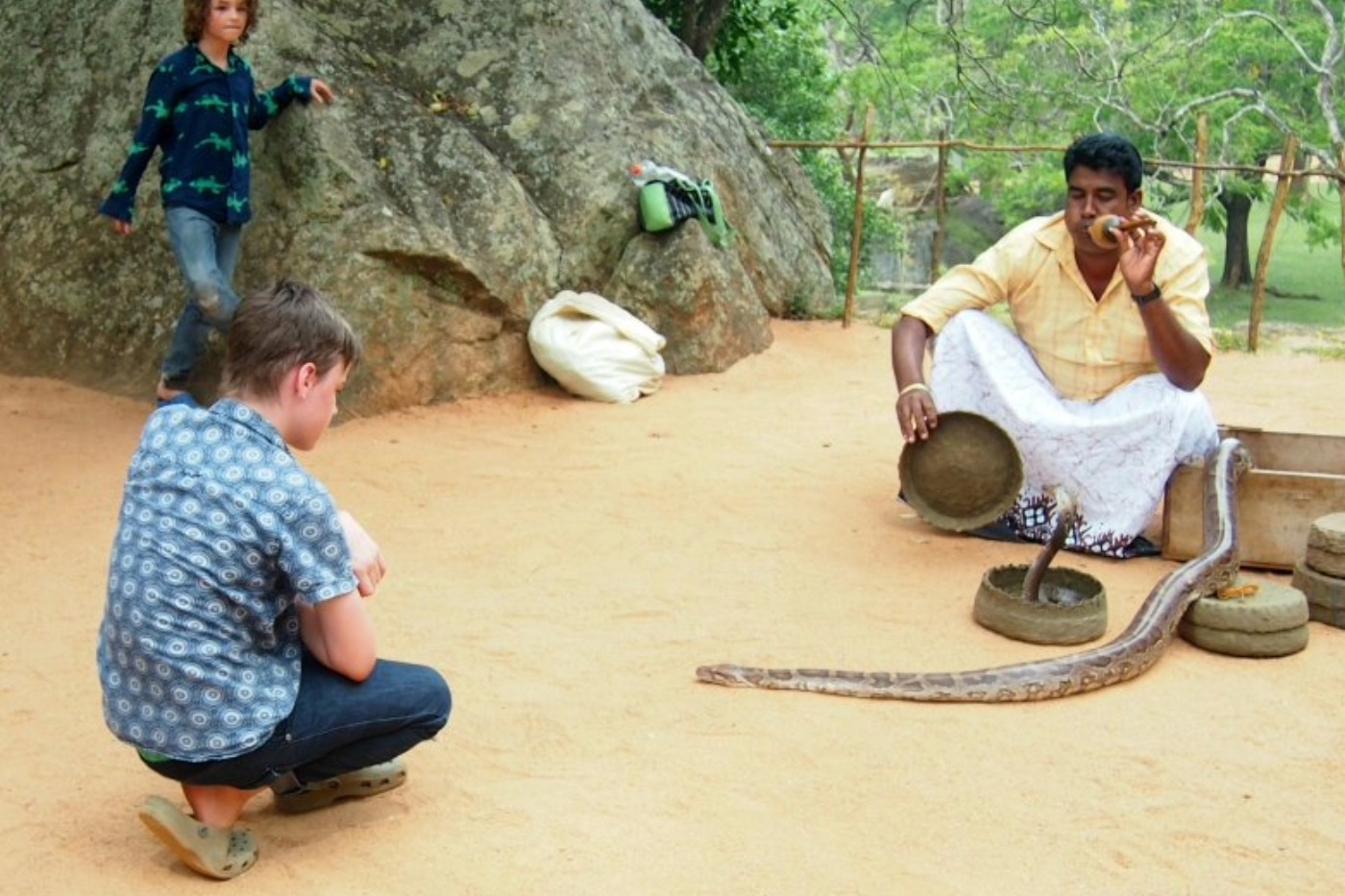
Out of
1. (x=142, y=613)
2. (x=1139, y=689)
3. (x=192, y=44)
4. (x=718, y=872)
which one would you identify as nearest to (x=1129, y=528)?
(x=1139, y=689)

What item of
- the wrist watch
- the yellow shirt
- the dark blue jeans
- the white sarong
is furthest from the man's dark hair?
the dark blue jeans

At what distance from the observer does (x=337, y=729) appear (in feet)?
9.81

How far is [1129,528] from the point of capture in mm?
5348

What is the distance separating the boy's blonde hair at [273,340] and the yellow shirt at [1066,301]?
9.97 ft

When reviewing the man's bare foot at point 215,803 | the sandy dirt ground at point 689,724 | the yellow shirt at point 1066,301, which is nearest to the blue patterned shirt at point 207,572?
the man's bare foot at point 215,803

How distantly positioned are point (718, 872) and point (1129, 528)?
2.81 meters

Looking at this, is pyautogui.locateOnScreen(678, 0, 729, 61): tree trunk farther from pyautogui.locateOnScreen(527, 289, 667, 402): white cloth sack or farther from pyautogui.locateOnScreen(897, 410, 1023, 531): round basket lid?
pyautogui.locateOnScreen(897, 410, 1023, 531): round basket lid

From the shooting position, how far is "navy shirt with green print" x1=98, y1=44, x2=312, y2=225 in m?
6.49

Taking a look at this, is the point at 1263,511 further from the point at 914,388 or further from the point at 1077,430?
the point at 914,388

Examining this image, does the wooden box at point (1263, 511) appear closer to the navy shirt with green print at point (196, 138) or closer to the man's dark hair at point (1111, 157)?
the man's dark hair at point (1111, 157)

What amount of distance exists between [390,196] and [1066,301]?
3608 mm

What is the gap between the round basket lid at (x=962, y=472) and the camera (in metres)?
5.29

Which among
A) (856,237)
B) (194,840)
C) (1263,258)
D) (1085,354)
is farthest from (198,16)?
Answer: (1263,258)

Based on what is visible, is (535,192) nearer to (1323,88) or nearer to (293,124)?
(293,124)
